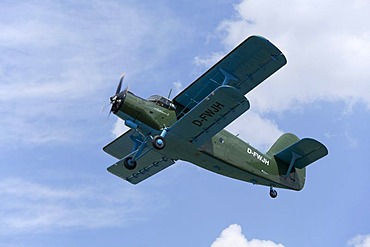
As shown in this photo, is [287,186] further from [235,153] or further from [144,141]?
[144,141]

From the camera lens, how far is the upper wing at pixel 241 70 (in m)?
21.6

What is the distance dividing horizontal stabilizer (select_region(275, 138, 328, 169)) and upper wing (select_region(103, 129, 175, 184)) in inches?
200

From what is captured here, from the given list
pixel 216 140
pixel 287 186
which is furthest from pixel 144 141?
pixel 287 186

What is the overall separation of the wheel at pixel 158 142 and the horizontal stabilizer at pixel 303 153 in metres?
6.45

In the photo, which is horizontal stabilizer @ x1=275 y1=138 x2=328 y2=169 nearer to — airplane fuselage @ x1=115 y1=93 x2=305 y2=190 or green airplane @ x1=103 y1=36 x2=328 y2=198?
green airplane @ x1=103 y1=36 x2=328 y2=198

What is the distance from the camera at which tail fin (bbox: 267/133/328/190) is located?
25562mm

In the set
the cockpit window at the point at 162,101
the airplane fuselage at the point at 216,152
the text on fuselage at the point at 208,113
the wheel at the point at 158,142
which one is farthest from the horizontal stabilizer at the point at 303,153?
the wheel at the point at 158,142

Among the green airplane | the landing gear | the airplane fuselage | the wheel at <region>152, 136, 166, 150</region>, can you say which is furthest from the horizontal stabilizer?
the wheel at <region>152, 136, 166, 150</region>

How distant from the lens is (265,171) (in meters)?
25.7

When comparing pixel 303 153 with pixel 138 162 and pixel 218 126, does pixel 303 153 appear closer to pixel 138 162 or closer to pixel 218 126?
pixel 218 126

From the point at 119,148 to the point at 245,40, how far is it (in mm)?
9075

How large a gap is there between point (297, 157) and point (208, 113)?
646 centimetres

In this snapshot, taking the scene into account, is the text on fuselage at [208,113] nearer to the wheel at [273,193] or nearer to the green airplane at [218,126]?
the green airplane at [218,126]

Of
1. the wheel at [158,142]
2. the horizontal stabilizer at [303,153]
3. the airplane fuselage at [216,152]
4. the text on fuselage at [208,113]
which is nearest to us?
the text on fuselage at [208,113]
